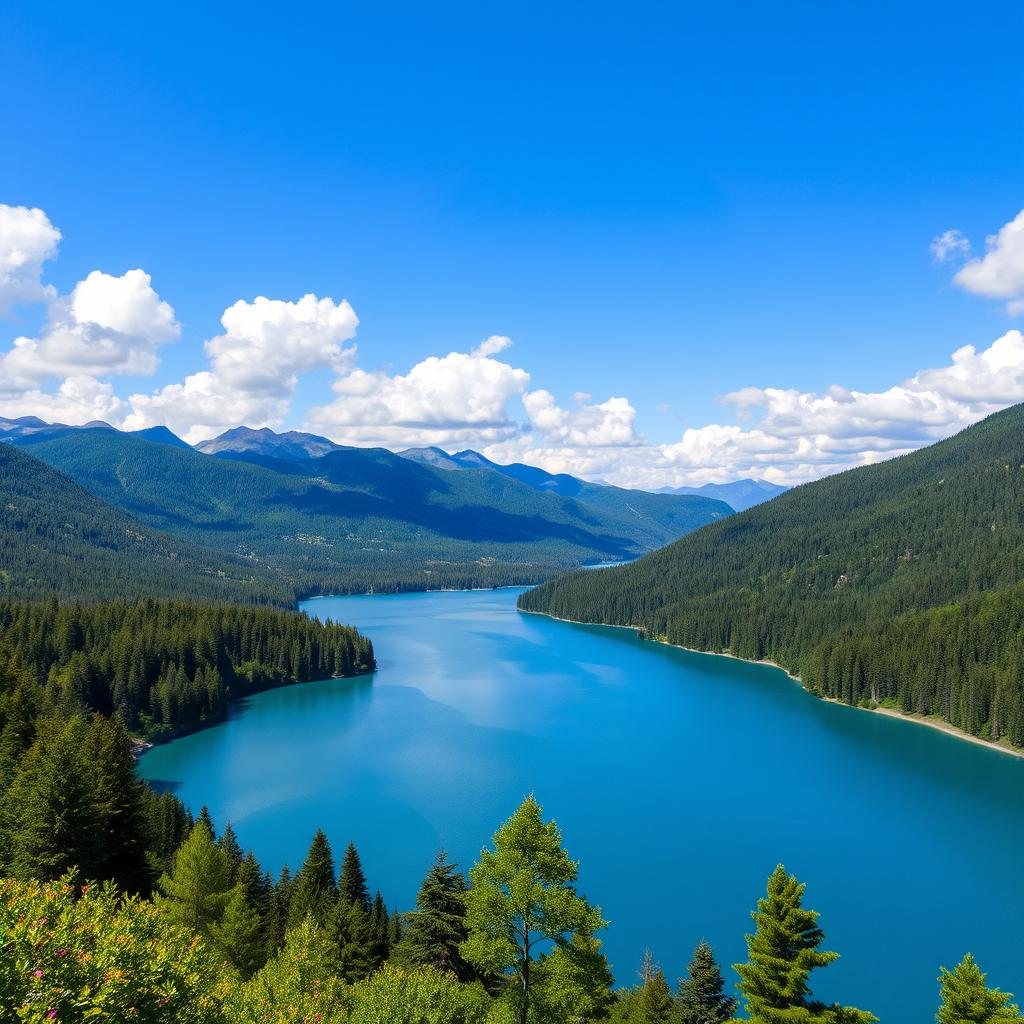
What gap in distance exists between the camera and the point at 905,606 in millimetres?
140250

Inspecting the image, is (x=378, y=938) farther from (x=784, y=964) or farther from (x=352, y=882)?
(x=784, y=964)

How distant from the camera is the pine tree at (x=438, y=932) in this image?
2869cm

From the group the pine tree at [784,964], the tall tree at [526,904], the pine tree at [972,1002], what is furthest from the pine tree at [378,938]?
the pine tree at [972,1002]

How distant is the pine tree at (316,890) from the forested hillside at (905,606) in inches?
3244

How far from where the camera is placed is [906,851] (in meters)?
57.3

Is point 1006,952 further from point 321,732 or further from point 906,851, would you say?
point 321,732

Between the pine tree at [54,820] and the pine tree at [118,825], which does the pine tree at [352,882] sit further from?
the pine tree at [54,820]

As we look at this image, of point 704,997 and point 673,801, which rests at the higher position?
point 704,997

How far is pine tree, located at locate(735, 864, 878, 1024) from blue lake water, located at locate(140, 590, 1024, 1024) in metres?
21.1

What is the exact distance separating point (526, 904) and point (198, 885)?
21.8m

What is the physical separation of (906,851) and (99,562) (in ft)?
663

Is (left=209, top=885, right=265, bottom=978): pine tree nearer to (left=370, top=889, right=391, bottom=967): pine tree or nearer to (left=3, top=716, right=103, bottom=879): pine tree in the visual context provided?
(left=370, top=889, right=391, bottom=967): pine tree

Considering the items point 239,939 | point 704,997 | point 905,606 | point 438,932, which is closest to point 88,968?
point 438,932

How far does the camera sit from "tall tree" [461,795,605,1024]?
1897 centimetres
